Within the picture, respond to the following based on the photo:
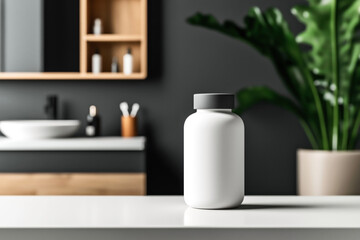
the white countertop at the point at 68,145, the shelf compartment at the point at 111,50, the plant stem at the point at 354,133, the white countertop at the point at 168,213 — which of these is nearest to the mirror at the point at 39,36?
the shelf compartment at the point at 111,50

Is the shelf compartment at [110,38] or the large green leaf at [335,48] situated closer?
the large green leaf at [335,48]

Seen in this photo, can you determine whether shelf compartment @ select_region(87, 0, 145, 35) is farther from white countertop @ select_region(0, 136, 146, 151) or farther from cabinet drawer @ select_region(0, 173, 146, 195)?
cabinet drawer @ select_region(0, 173, 146, 195)

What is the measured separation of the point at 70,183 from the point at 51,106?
0.68 metres

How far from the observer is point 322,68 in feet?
8.60

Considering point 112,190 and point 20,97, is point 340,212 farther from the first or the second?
point 20,97

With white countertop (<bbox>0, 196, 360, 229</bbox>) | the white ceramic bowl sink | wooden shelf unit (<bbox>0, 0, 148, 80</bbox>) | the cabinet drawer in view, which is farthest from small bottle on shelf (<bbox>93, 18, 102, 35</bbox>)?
white countertop (<bbox>0, 196, 360, 229</bbox>)

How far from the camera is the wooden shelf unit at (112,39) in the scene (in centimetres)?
300

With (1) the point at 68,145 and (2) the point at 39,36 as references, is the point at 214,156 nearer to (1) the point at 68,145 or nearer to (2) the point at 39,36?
(1) the point at 68,145

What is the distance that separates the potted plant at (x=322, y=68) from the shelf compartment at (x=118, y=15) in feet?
2.21

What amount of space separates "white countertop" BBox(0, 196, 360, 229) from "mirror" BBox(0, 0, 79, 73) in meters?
2.25

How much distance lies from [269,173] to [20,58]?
6.04 ft

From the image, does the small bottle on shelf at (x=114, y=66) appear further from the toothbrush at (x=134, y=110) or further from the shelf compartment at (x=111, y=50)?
the toothbrush at (x=134, y=110)

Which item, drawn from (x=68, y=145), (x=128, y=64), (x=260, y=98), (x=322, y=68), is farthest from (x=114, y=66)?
(x=322, y=68)

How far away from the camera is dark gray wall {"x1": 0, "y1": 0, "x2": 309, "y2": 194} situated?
3180 millimetres
